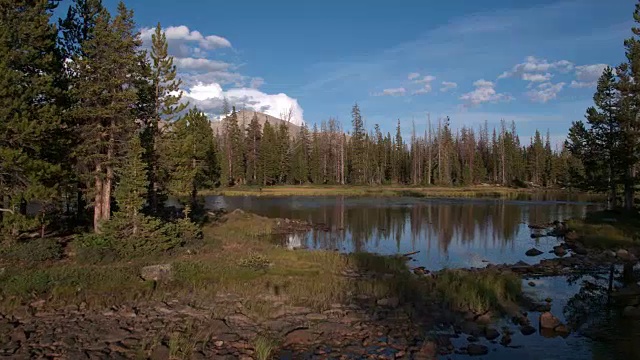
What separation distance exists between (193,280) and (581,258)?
21.1m

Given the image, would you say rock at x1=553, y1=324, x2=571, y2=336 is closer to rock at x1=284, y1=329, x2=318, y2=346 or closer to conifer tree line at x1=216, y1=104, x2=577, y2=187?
rock at x1=284, y1=329, x2=318, y2=346

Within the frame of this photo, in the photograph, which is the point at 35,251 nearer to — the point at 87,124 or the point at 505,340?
the point at 87,124

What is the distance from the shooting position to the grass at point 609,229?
2967 centimetres

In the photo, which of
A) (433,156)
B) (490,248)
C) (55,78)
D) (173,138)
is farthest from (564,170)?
(55,78)

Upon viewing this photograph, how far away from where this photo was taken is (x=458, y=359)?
11891 mm

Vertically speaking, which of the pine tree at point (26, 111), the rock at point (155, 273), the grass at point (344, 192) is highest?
the pine tree at point (26, 111)

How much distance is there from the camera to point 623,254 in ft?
86.3

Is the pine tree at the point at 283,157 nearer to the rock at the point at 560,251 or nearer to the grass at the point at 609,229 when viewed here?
the grass at the point at 609,229

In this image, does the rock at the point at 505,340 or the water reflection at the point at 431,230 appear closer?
the rock at the point at 505,340

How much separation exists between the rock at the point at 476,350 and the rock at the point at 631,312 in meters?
6.53

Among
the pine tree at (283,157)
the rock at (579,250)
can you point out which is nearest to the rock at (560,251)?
the rock at (579,250)

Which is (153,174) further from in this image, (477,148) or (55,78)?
(477,148)

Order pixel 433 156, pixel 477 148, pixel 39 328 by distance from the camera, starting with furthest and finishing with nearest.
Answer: pixel 477 148 → pixel 433 156 → pixel 39 328

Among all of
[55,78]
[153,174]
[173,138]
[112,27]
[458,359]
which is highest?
[112,27]
